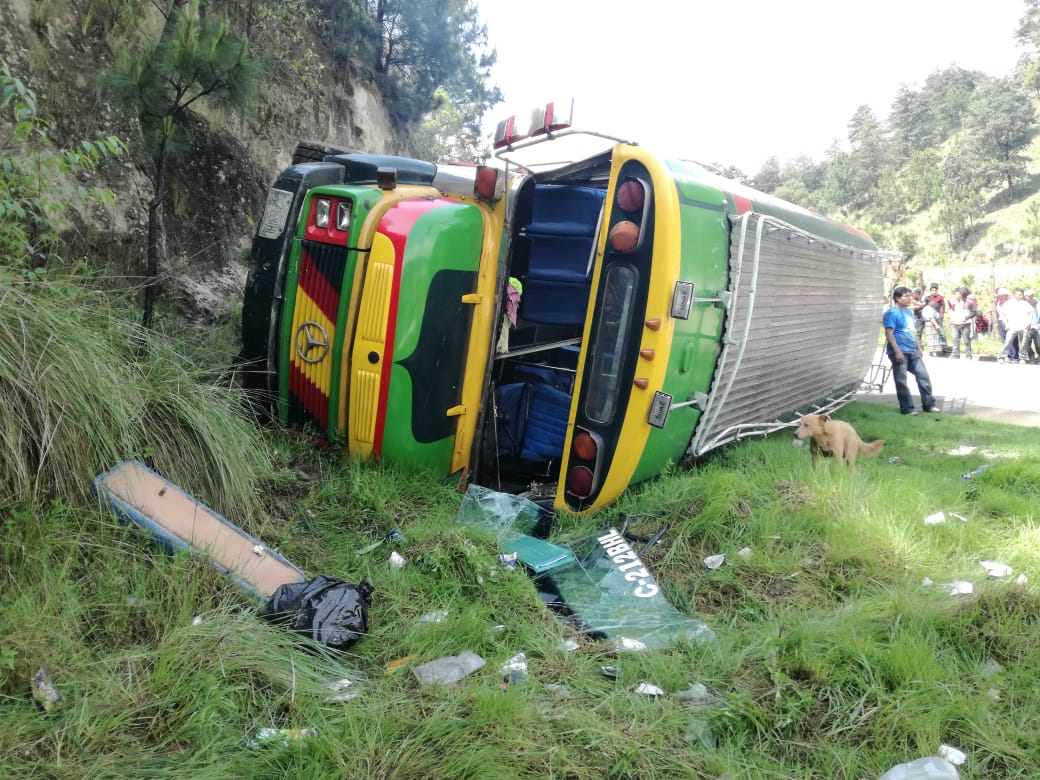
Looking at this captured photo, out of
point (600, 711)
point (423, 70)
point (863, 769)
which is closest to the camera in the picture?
point (863, 769)

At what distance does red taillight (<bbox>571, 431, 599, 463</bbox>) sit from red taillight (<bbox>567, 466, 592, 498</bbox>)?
2.6 inches

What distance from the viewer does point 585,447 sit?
3791 mm

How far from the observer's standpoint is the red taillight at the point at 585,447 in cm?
376

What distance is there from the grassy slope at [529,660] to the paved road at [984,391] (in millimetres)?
5287

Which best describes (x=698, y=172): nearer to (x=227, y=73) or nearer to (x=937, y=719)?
(x=937, y=719)

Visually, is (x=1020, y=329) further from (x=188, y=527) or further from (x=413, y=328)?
(x=188, y=527)

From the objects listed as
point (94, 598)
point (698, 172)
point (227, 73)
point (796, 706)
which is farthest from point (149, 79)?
point (796, 706)

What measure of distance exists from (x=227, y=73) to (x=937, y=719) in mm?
5802

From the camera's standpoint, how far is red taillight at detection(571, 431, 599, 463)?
3.76 meters

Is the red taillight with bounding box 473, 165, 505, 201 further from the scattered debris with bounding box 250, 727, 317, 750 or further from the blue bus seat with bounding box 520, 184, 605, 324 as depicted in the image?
the scattered debris with bounding box 250, 727, 317, 750

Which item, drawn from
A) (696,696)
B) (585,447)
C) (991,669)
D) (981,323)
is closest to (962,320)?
(981,323)

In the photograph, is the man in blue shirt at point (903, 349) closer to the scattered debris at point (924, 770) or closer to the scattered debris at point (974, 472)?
the scattered debris at point (974, 472)

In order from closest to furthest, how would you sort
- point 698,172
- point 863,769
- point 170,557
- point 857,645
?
point 863,769
point 857,645
point 170,557
point 698,172

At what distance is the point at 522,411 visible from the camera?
15.5 ft
